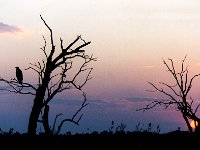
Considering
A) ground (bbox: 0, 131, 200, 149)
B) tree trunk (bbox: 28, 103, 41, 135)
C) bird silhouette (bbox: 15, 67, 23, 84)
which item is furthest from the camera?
bird silhouette (bbox: 15, 67, 23, 84)

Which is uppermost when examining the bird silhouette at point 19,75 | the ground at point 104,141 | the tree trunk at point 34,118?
the bird silhouette at point 19,75

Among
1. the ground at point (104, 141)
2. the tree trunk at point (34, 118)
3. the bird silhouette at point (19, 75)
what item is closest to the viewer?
the ground at point (104, 141)

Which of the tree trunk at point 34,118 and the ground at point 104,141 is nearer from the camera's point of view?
the ground at point 104,141

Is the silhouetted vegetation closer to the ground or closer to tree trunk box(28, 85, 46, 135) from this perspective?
the ground

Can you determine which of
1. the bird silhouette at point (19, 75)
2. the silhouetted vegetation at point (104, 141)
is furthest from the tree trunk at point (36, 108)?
the silhouetted vegetation at point (104, 141)

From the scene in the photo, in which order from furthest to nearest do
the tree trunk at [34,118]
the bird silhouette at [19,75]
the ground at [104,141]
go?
1. the bird silhouette at [19,75]
2. the tree trunk at [34,118]
3. the ground at [104,141]

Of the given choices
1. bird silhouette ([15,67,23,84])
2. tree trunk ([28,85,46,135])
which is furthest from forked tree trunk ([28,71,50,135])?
bird silhouette ([15,67,23,84])

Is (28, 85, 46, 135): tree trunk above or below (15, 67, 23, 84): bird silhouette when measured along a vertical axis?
below

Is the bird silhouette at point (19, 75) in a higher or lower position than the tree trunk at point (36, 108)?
higher

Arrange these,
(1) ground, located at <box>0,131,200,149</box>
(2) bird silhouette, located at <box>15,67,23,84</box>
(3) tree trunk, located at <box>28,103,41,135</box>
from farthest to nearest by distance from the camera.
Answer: (2) bird silhouette, located at <box>15,67,23,84</box> → (3) tree trunk, located at <box>28,103,41,135</box> → (1) ground, located at <box>0,131,200,149</box>

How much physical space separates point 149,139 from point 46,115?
6220 mm

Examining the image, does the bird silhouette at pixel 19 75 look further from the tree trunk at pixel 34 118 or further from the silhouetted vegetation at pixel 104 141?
the silhouetted vegetation at pixel 104 141

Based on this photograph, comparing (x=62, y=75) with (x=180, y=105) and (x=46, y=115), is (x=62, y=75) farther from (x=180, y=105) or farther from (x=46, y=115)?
(x=180, y=105)

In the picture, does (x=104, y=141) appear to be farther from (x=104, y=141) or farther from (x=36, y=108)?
(x=36, y=108)
